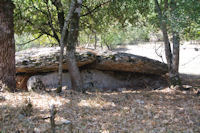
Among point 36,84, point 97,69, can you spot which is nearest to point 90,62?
point 97,69

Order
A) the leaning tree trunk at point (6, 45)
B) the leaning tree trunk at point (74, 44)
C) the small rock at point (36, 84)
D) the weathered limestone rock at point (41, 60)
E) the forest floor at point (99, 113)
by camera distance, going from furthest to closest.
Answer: the weathered limestone rock at point (41, 60) → the small rock at point (36, 84) → the leaning tree trunk at point (74, 44) → the leaning tree trunk at point (6, 45) → the forest floor at point (99, 113)

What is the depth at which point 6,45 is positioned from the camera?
6.72 metres

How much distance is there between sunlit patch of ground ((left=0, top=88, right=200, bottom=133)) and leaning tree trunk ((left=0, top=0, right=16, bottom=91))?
22.1 inches

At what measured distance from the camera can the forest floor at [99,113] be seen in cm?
456

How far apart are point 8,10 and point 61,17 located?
425 centimetres

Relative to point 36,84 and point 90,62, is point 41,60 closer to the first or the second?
point 36,84

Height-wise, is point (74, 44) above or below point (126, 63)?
above

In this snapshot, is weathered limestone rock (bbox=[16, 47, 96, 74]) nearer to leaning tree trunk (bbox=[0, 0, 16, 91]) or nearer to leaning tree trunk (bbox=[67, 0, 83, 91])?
leaning tree trunk (bbox=[67, 0, 83, 91])

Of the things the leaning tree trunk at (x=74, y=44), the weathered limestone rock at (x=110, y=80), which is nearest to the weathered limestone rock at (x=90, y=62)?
the weathered limestone rock at (x=110, y=80)

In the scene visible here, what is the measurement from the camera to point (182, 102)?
A: 23.6 feet

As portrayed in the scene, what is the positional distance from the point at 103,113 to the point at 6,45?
400cm

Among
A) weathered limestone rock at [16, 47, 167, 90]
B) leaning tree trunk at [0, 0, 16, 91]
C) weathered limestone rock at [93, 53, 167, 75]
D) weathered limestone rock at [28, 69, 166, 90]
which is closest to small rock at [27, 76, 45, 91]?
weathered limestone rock at [16, 47, 167, 90]

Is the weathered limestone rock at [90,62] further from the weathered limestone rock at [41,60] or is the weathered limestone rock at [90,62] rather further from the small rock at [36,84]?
the small rock at [36,84]

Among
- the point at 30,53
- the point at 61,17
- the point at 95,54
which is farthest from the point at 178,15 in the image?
the point at 30,53
